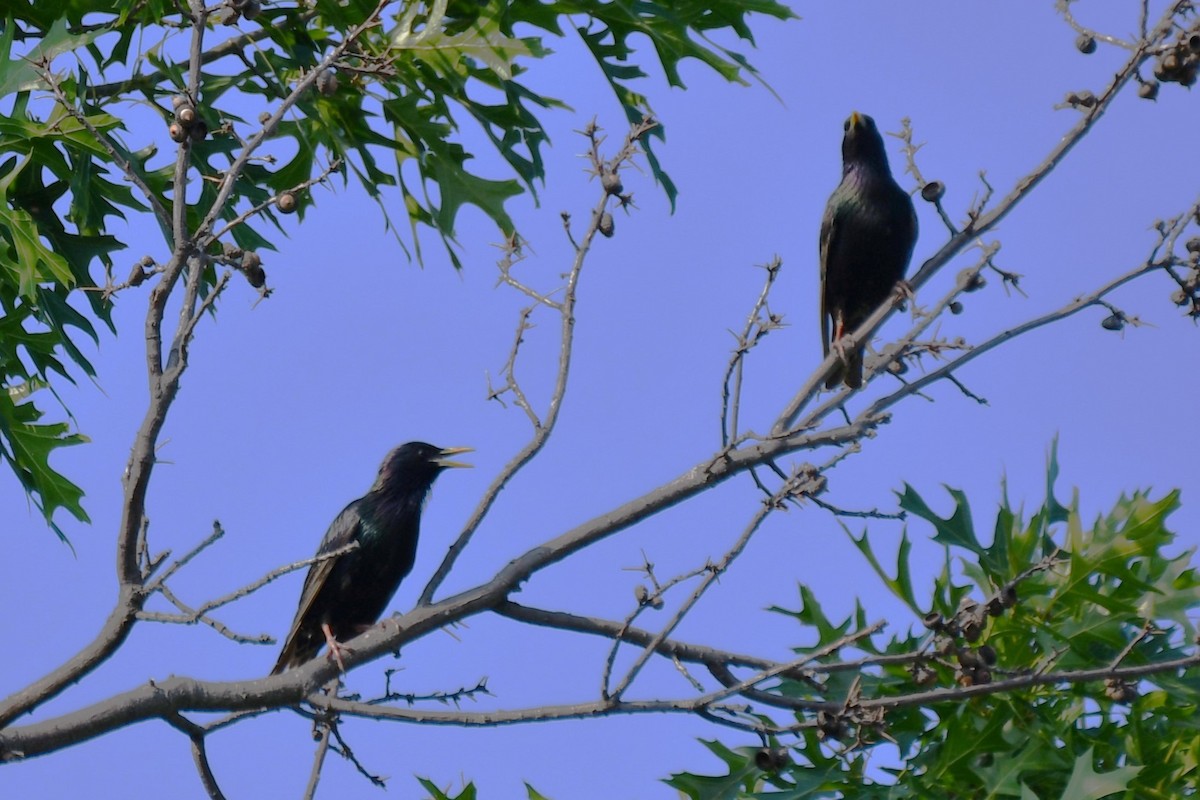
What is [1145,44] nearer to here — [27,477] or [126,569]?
[126,569]

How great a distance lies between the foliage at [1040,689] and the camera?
168 inches

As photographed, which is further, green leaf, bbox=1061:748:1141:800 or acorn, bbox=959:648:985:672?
green leaf, bbox=1061:748:1141:800

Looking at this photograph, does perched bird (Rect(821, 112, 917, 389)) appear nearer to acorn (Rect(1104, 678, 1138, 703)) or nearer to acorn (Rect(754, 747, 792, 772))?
acorn (Rect(1104, 678, 1138, 703))

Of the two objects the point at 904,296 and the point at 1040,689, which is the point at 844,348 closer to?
the point at 904,296

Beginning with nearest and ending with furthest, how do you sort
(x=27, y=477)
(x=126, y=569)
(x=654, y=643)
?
(x=654, y=643) → (x=126, y=569) → (x=27, y=477)

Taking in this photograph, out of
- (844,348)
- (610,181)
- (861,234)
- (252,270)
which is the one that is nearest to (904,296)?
(844,348)

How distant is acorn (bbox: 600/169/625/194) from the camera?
332cm

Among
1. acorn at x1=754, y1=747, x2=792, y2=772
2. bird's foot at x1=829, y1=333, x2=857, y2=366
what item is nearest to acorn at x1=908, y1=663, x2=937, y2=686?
acorn at x1=754, y1=747, x2=792, y2=772

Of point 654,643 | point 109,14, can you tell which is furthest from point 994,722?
point 109,14

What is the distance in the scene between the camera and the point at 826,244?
A: 629 cm

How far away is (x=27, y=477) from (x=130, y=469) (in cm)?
207

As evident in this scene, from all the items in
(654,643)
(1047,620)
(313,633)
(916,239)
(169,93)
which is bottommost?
(654,643)

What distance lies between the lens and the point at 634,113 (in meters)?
5.19

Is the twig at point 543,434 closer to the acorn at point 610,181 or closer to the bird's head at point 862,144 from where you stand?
the acorn at point 610,181
